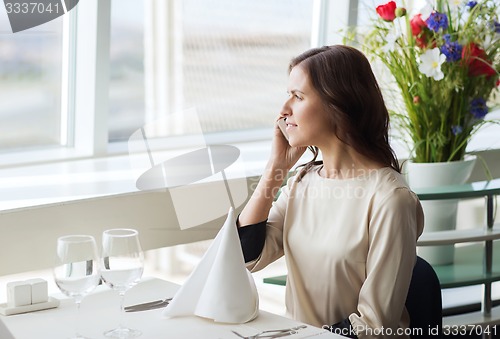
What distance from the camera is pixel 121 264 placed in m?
1.68

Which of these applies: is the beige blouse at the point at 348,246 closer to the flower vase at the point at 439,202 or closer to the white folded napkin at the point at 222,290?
the white folded napkin at the point at 222,290

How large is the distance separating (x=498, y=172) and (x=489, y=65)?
5.33 feet

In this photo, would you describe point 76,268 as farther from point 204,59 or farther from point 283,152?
point 204,59

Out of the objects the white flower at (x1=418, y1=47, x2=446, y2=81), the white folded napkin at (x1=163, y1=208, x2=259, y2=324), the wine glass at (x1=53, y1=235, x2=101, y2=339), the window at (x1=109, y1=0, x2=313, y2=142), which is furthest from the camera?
the window at (x1=109, y1=0, x2=313, y2=142)

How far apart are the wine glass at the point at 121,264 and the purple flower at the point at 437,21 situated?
1.66 meters

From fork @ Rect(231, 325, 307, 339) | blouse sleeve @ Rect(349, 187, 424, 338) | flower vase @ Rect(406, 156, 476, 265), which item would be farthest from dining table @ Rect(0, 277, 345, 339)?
flower vase @ Rect(406, 156, 476, 265)

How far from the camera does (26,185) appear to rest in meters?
3.24

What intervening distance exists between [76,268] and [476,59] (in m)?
1.90

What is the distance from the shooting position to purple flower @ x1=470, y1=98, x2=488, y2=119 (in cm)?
304

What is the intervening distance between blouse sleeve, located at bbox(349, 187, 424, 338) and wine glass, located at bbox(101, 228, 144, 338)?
0.57 m

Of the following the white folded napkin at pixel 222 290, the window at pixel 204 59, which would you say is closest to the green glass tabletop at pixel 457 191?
the white folded napkin at pixel 222 290

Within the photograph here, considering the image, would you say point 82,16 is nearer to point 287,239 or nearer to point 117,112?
point 117,112

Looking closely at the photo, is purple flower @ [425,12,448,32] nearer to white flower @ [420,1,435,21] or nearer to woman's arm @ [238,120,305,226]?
white flower @ [420,1,435,21]

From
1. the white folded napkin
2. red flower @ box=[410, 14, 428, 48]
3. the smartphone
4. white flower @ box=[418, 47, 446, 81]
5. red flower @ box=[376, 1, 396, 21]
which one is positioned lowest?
the white folded napkin
